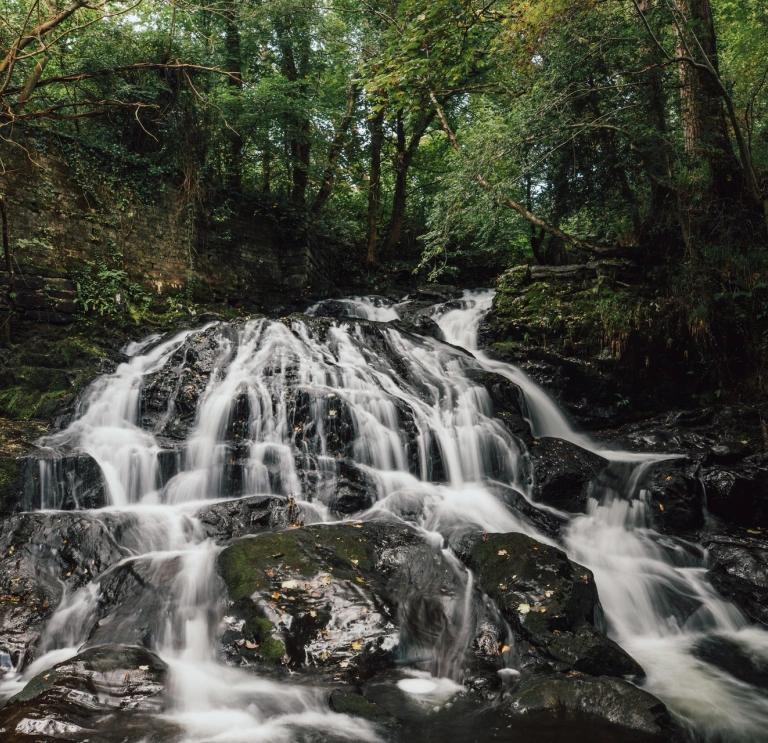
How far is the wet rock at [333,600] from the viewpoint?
3.66 meters

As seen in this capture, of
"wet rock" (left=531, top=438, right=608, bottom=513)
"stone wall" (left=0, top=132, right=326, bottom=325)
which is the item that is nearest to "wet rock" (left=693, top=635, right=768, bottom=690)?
"wet rock" (left=531, top=438, right=608, bottom=513)

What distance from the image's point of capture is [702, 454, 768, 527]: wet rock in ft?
19.5

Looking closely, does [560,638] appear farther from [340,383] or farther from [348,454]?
[340,383]

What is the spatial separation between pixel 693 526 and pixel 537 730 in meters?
4.27

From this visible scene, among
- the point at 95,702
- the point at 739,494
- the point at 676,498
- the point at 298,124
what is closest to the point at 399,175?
the point at 298,124

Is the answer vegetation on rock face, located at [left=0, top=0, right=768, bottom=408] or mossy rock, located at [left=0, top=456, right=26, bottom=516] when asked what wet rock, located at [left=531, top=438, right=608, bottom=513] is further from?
mossy rock, located at [left=0, top=456, right=26, bottom=516]

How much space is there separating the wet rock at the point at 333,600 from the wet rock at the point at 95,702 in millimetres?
638

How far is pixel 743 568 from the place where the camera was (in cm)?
507

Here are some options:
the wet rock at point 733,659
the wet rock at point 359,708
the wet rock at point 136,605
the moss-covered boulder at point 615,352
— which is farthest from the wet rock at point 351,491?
the moss-covered boulder at point 615,352

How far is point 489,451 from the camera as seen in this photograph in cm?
712

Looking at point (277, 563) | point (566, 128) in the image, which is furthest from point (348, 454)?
point (566, 128)

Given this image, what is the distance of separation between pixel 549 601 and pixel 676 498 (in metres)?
3.20

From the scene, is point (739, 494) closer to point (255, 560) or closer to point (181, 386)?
point (255, 560)

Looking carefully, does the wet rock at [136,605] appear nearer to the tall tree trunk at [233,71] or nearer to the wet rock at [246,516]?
the wet rock at [246,516]
